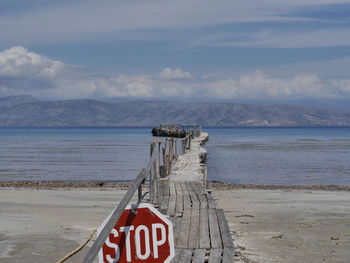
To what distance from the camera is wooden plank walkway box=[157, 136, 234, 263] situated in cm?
845

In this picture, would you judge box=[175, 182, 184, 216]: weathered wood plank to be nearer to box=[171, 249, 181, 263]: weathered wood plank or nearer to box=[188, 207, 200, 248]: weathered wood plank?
box=[188, 207, 200, 248]: weathered wood plank

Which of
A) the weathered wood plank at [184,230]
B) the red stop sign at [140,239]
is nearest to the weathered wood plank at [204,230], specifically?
the weathered wood plank at [184,230]

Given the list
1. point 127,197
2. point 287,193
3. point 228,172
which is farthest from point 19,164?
point 127,197

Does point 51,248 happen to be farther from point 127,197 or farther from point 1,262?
point 127,197

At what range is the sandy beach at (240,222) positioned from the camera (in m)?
11.4

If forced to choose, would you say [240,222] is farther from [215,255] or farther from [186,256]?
[186,256]

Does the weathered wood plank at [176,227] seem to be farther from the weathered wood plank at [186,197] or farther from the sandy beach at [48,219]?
the sandy beach at [48,219]

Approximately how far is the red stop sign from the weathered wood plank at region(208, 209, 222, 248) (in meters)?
5.03

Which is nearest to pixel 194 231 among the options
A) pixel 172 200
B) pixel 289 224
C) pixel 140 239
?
pixel 172 200

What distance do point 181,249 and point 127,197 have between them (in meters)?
4.60

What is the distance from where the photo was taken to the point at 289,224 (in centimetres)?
1498

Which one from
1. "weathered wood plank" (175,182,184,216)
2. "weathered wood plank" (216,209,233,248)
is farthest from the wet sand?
"weathered wood plank" (175,182,184,216)

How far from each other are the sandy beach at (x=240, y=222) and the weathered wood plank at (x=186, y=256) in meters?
1.48

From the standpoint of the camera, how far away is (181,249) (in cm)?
869
